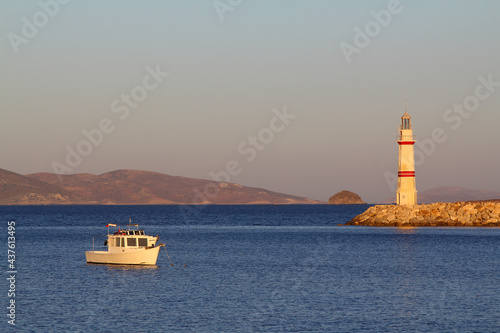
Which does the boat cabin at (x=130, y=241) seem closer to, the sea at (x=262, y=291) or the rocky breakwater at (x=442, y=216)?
the sea at (x=262, y=291)

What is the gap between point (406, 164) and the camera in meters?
96.1

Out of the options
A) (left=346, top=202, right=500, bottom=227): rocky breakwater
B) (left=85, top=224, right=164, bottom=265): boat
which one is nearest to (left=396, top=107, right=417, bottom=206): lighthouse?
(left=346, top=202, right=500, bottom=227): rocky breakwater

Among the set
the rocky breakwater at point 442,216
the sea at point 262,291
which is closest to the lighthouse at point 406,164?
the rocky breakwater at point 442,216

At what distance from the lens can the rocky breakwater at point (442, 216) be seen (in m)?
102

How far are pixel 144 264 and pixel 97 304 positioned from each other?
16.9m

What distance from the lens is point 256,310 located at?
35.1 meters

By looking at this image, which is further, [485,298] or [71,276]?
[71,276]

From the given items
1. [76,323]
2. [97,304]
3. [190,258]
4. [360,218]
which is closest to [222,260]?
[190,258]

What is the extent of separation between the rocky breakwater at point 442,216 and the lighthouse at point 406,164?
10.1 feet

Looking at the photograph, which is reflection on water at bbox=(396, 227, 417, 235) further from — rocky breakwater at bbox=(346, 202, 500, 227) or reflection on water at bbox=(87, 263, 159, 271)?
reflection on water at bbox=(87, 263, 159, 271)

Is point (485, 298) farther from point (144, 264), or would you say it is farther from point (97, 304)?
point (144, 264)

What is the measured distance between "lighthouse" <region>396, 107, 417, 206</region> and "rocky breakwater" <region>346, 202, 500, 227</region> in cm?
309

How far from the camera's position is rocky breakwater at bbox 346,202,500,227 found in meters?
102

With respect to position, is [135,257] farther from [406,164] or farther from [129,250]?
[406,164]
